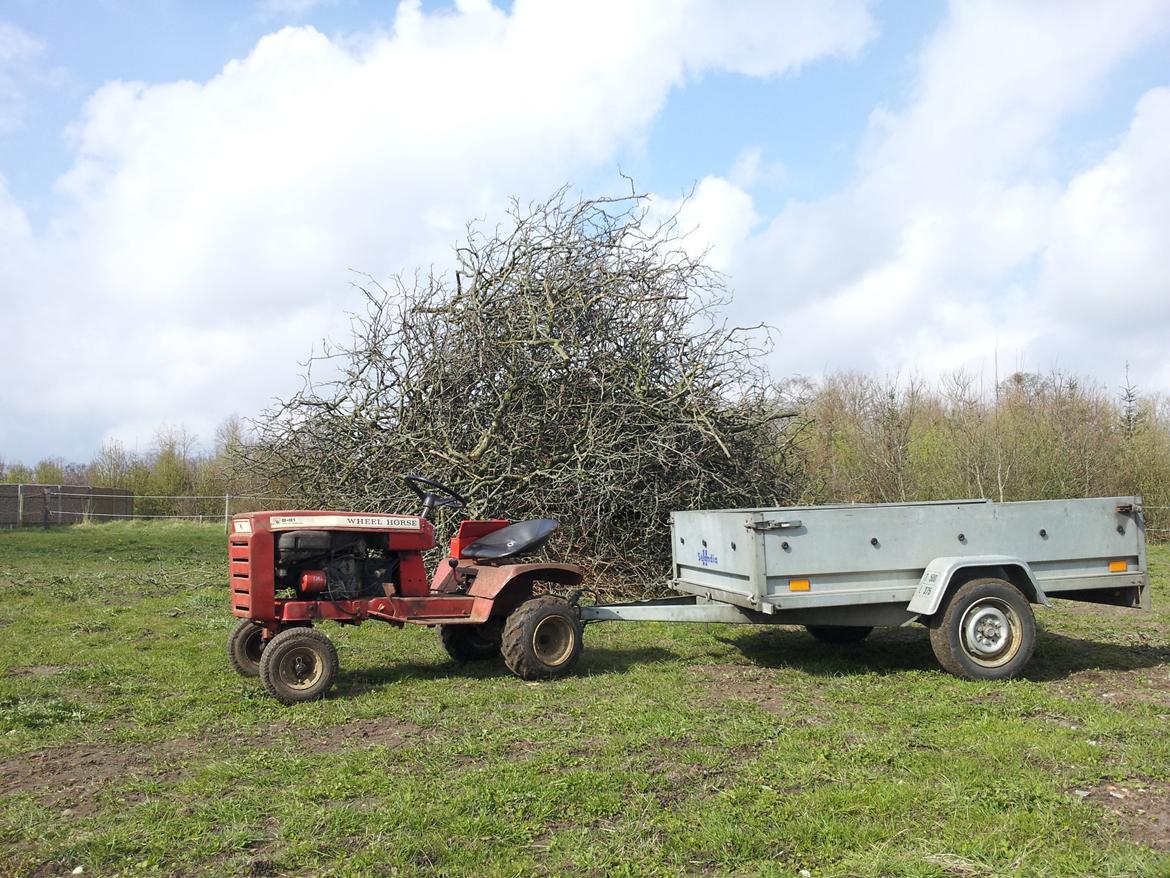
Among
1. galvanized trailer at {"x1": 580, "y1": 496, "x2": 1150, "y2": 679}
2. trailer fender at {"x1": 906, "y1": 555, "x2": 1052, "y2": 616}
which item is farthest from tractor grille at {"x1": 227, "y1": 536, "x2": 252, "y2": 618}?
trailer fender at {"x1": 906, "y1": 555, "x2": 1052, "y2": 616}

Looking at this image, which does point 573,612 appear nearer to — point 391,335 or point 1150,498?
point 391,335

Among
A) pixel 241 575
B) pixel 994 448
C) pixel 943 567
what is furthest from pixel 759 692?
pixel 994 448

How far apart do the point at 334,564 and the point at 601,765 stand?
2.85 m

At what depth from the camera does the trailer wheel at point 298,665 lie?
5.85 metres

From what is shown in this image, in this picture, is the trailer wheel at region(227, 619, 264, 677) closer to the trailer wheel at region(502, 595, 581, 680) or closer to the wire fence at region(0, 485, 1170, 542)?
the trailer wheel at region(502, 595, 581, 680)

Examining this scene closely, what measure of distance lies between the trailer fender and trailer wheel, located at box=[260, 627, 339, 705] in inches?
157

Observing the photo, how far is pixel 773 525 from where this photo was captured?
6.20 metres

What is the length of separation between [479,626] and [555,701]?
140 cm

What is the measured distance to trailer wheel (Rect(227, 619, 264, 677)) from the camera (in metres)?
6.68

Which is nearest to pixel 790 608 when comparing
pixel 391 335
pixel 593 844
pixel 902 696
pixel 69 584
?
pixel 902 696

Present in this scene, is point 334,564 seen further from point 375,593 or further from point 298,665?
point 298,665

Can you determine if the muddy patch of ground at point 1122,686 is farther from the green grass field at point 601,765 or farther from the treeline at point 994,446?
the treeline at point 994,446

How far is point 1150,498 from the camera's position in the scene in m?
19.9

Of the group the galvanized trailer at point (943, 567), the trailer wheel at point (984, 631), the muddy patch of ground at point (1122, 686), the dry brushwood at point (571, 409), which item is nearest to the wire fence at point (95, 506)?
the dry brushwood at point (571, 409)
